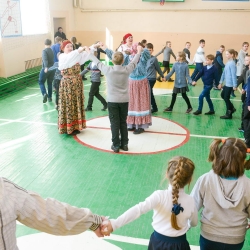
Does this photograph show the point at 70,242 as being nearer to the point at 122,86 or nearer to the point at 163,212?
the point at 163,212

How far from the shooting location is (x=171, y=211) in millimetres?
2164

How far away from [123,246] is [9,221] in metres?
1.96

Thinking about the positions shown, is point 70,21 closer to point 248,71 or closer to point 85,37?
point 85,37

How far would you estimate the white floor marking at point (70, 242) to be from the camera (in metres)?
3.18

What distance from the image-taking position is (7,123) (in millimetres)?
6934

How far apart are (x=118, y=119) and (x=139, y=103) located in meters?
1.16

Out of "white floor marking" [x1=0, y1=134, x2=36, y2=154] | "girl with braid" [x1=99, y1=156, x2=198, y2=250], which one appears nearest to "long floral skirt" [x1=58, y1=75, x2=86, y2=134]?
"white floor marking" [x1=0, y1=134, x2=36, y2=154]

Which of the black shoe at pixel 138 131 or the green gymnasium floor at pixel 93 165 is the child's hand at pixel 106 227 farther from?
the black shoe at pixel 138 131

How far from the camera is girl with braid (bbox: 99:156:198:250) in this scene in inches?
85.0

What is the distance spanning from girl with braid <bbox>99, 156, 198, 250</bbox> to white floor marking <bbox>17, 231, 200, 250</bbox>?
3.50ft

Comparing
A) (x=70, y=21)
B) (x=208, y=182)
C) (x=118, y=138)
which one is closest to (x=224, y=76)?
(x=118, y=138)

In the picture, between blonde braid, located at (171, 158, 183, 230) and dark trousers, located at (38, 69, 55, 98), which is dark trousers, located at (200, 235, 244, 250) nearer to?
blonde braid, located at (171, 158, 183, 230)

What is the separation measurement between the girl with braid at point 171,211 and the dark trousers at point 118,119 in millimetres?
2995

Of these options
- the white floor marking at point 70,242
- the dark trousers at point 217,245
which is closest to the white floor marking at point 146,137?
the white floor marking at point 70,242
